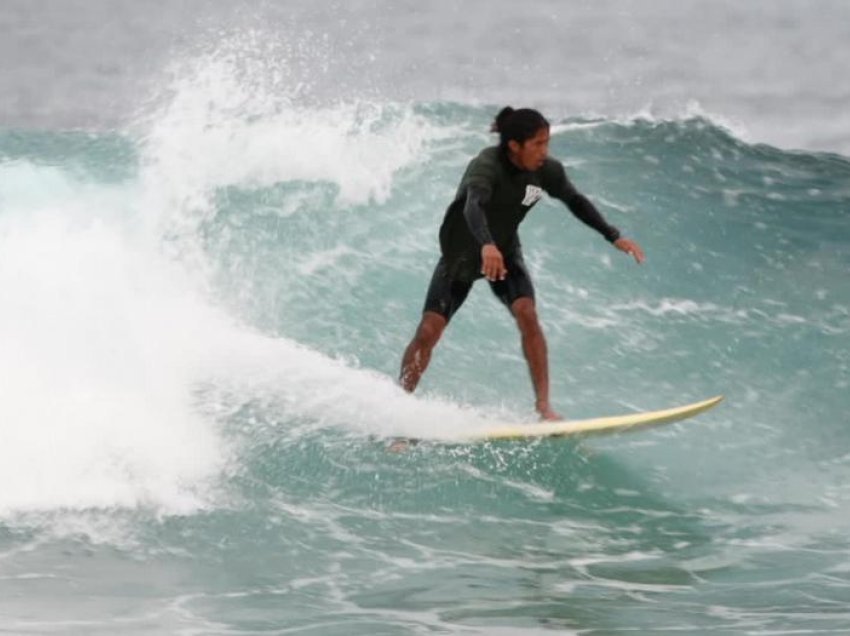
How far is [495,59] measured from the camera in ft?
A: 106

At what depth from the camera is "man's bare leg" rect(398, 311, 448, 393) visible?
24.4ft

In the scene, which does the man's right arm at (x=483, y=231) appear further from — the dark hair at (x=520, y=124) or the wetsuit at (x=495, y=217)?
the dark hair at (x=520, y=124)

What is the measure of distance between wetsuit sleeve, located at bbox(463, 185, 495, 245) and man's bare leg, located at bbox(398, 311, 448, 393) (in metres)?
0.51

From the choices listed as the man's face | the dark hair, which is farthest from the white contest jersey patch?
the dark hair

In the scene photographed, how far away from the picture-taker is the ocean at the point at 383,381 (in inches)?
255

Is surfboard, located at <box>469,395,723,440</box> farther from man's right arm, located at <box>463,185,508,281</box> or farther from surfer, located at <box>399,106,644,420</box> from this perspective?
man's right arm, located at <box>463,185,508,281</box>

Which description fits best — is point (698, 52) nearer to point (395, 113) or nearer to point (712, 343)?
point (395, 113)

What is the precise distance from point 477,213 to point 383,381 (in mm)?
1887

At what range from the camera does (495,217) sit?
7246mm

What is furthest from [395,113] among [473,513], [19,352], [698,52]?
[698,52]

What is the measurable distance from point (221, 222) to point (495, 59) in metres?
20.9

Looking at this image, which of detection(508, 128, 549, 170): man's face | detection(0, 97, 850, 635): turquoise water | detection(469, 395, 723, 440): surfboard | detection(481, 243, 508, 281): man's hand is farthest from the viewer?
detection(469, 395, 723, 440): surfboard

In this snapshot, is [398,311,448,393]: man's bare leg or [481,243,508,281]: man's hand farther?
[398,311,448,393]: man's bare leg

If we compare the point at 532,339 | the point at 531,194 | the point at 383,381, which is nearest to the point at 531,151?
the point at 531,194
